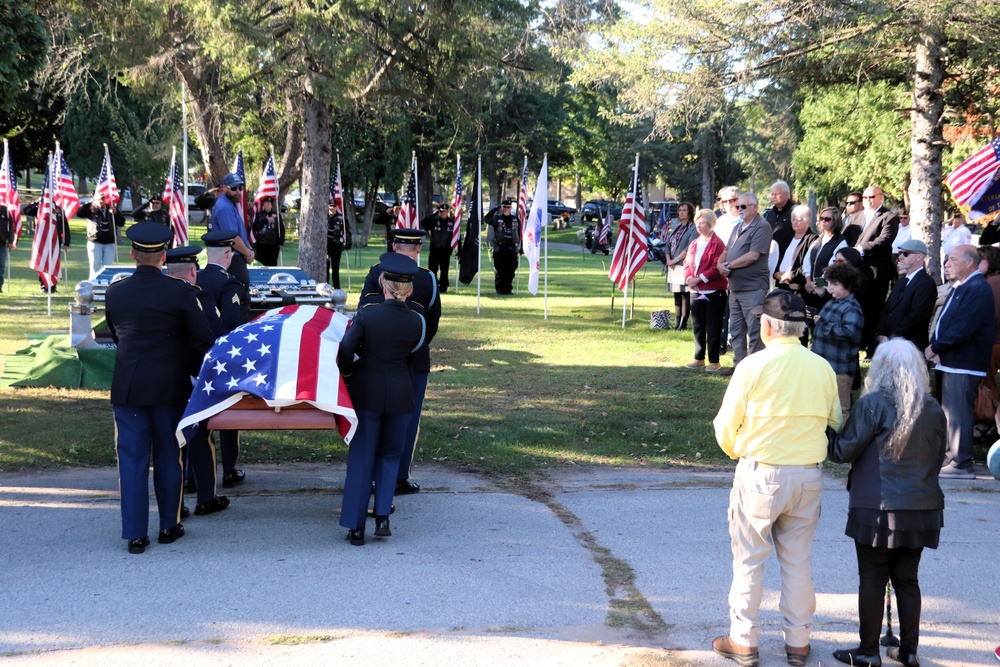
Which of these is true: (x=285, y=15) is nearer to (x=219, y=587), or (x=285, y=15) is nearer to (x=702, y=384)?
(x=702, y=384)

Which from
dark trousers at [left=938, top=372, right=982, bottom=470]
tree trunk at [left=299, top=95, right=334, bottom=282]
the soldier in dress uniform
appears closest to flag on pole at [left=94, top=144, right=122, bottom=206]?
tree trunk at [left=299, top=95, right=334, bottom=282]

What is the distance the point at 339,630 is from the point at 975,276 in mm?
5797

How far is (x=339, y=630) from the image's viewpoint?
495 cm

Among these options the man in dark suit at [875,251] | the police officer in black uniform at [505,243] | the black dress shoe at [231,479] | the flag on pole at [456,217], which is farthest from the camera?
the police officer in black uniform at [505,243]

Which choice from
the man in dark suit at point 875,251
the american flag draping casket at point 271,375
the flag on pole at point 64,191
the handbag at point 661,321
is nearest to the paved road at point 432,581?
the american flag draping casket at point 271,375

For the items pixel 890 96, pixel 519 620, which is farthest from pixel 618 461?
pixel 890 96

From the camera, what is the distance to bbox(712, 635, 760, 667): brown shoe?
4664 mm

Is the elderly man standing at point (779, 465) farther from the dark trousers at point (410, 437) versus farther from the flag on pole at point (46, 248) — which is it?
the flag on pole at point (46, 248)

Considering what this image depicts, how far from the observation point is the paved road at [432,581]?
4.80 metres

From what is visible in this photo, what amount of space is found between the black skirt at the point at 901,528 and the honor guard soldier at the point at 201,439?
13.1 ft

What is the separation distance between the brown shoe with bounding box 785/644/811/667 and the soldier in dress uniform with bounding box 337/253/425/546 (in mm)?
2595

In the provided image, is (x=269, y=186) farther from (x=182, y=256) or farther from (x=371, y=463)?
(x=371, y=463)

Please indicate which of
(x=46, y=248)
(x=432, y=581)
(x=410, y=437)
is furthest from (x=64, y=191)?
(x=432, y=581)

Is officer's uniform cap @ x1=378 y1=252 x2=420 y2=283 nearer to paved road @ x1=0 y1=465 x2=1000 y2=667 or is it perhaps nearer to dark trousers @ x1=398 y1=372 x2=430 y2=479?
dark trousers @ x1=398 y1=372 x2=430 y2=479
